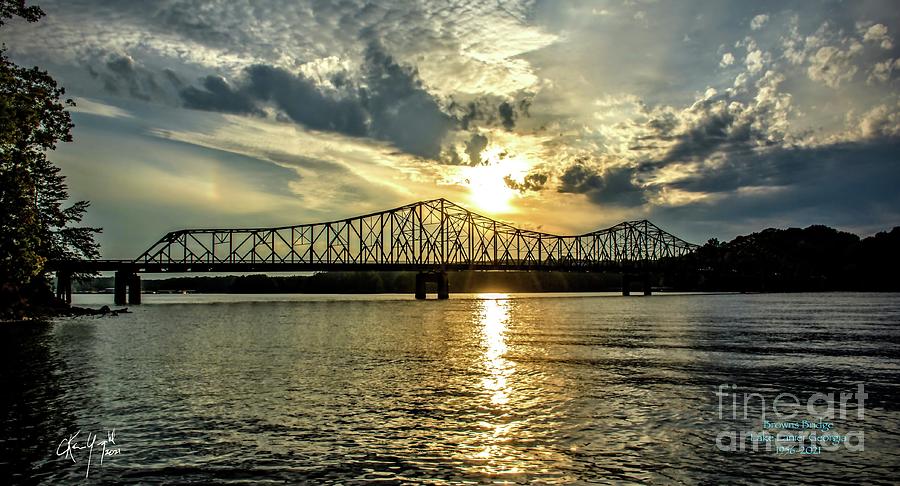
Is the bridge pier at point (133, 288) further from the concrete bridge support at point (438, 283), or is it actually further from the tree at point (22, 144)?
the tree at point (22, 144)

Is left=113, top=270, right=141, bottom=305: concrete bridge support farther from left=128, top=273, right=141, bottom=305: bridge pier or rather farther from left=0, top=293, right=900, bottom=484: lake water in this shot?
left=0, top=293, right=900, bottom=484: lake water

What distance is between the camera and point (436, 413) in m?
21.3

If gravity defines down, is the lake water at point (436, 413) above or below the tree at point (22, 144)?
below

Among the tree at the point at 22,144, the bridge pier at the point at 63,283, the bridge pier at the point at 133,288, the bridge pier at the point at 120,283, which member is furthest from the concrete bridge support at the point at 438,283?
the tree at the point at 22,144

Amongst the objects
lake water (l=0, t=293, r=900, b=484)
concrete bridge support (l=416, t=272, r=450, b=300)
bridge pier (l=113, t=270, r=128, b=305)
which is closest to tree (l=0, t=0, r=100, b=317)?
lake water (l=0, t=293, r=900, b=484)

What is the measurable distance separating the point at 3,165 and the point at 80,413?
3434 centimetres

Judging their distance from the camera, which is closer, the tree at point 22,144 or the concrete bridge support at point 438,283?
the tree at point 22,144
